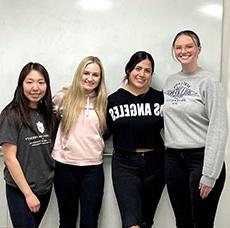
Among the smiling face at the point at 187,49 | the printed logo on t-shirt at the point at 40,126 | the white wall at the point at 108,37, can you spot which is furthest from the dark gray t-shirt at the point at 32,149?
the smiling face at the point at 187,49

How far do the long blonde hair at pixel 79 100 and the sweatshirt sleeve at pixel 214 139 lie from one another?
2.27ft

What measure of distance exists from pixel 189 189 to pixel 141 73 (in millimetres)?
778

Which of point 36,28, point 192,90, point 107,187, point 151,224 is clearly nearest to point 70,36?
point 36,28

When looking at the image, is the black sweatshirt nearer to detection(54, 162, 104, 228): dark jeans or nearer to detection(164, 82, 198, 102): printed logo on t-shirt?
detection(164, 82, 198, 102): printed logo on t-shirt

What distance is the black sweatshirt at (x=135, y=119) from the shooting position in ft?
6.89

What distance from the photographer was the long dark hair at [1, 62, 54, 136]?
1813 mm

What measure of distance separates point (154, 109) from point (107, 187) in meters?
0.69

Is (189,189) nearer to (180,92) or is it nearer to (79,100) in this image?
(180,92)

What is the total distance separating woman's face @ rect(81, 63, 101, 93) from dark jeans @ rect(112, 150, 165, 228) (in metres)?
0.48

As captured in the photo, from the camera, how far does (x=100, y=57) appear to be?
233 centimetres

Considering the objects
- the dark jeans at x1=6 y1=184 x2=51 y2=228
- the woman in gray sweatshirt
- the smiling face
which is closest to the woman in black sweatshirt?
the woman in gray sweatshirt

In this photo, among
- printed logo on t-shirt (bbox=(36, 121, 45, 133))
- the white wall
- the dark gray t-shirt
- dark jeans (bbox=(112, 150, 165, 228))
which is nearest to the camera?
the dark gray t-shirt

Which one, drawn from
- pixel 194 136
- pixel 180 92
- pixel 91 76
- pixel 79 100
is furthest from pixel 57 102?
pixel 194 136

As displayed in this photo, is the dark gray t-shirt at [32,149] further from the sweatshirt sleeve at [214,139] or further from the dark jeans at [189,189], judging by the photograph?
the sweatshirt sleeve at [214,139]
